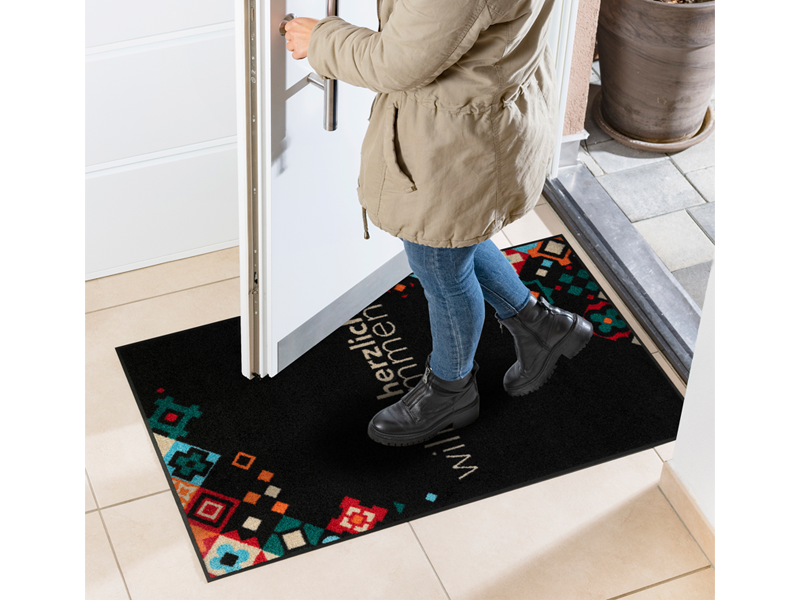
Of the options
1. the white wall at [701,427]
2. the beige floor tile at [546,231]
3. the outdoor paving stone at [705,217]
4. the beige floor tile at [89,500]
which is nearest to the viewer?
the white wall at [701,427]

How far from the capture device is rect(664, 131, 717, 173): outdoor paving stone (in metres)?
2.83

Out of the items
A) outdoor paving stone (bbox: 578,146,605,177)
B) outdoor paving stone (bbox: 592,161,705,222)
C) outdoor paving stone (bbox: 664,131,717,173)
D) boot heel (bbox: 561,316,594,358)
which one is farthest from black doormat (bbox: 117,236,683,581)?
outdoor paving stone (bbox: 664,131,717,173)

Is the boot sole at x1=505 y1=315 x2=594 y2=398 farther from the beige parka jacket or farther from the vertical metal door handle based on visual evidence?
the vertical metal door handle

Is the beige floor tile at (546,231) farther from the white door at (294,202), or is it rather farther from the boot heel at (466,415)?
the boot heel at (466,415)

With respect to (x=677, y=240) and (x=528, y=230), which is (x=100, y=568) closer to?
(x=528, y=230)

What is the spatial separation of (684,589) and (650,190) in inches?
56.9

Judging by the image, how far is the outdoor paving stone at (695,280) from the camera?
7.90 feet

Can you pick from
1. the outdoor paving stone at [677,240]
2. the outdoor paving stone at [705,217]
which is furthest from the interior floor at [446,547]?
the outdoor paving stone at [705,217]

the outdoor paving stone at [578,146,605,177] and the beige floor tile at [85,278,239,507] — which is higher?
the outdoor paving stone at [578,146,605,177]

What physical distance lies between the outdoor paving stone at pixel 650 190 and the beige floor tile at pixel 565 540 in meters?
1.06

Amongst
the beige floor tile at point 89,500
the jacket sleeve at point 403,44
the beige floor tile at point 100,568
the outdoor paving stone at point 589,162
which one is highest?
the jacket sleeve at point 403,44

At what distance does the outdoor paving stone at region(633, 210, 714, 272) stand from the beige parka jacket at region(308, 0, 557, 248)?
115 centimetres

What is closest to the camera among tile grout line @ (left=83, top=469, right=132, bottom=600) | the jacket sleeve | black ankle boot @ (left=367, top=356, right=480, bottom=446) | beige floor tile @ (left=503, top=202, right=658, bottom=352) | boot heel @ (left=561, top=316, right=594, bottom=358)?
the jacket sleeve
